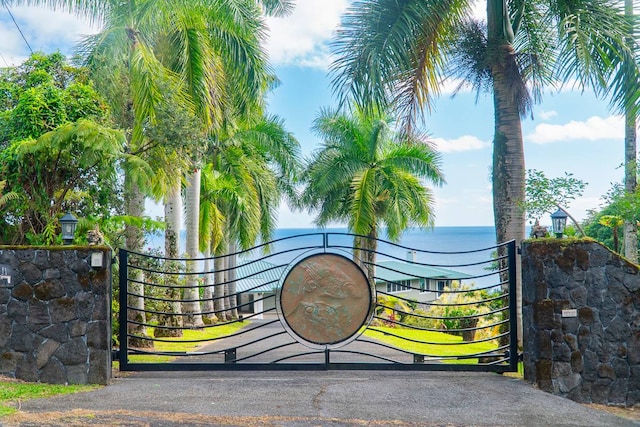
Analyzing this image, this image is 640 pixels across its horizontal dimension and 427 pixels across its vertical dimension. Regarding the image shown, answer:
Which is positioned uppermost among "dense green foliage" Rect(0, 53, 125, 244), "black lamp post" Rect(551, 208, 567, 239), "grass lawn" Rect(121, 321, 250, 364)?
"dense green foliage" Rect(0, 53, 125, 244)

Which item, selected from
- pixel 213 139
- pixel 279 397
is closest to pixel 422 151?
pixel 213 139

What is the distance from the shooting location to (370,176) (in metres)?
22.8

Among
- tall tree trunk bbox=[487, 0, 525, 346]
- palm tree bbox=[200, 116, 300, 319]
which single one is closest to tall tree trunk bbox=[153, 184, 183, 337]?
palm tree bbox=[200, 116, 300, 319]

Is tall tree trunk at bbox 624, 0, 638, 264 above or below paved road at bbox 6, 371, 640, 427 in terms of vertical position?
above

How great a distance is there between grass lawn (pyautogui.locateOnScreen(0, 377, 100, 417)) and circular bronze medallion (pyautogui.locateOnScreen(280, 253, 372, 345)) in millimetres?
2691

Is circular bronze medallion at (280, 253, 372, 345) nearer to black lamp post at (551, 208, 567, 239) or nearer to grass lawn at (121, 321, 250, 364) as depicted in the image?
grass lawn at (121, 321, 250, 364)

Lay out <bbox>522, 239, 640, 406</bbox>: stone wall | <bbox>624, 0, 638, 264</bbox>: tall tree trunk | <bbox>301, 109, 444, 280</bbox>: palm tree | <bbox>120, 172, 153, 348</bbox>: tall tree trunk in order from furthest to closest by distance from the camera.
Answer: <bbox>301, 109, 444, 280</bbox>: palm tree < <bbox>624, 0, 638, 264</bbox>: tall tree trunk < <bbox>120, 172, 153, 348</bbox>: tall tree trunk < <bbox>522, 239, 640, 406</bbox>: stone wall

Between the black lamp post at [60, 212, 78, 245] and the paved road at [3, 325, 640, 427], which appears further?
the black lamp post at [60, 212, 78, 245]

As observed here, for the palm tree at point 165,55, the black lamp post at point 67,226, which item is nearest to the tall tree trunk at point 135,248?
the palm tree at point 165,55

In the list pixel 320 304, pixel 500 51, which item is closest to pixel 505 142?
pixel 500 51

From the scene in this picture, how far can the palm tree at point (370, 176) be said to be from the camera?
22.6 m

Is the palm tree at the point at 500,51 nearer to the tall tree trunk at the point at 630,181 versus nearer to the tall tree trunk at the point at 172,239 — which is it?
the tall tree trunk at the point at 630,181

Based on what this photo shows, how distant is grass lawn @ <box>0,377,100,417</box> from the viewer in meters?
6.67

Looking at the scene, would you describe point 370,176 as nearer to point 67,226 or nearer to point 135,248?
point 135,248
